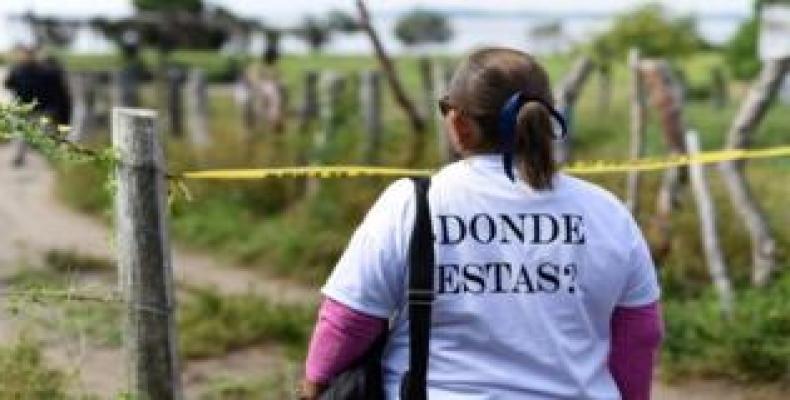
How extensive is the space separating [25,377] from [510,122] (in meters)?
2.64

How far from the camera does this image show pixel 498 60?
3.20 metres

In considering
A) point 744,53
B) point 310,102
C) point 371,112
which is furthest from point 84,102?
point 744,53

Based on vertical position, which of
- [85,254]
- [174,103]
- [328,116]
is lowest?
[174,103]

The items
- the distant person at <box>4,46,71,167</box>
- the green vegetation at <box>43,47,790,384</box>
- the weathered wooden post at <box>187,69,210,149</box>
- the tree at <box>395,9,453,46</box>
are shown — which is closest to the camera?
the green vegetation at <box>43,47,790,384</box>

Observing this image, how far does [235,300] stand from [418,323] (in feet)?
19.5

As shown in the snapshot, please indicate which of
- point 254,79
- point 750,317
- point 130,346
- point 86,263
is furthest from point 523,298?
point 254,79

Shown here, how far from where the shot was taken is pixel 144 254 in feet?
14.4

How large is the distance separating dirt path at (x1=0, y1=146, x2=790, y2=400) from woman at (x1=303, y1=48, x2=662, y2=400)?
1620 mm

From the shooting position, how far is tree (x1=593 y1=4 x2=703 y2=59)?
98.1ft

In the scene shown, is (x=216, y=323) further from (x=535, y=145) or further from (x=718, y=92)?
(x=718, y=92)

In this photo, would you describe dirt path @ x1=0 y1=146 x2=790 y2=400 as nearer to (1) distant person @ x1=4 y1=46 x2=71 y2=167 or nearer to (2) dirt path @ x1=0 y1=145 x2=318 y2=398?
(2) dirt path @ x1=0 y1=145 x2=318 y2=398

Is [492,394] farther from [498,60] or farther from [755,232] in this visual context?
[755,232]

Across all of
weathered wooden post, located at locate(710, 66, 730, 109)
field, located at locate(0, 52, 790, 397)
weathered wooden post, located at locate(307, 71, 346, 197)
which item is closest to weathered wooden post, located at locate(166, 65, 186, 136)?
field, located at locate(0, 52, 790, 397)

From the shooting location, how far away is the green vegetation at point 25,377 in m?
5.17
